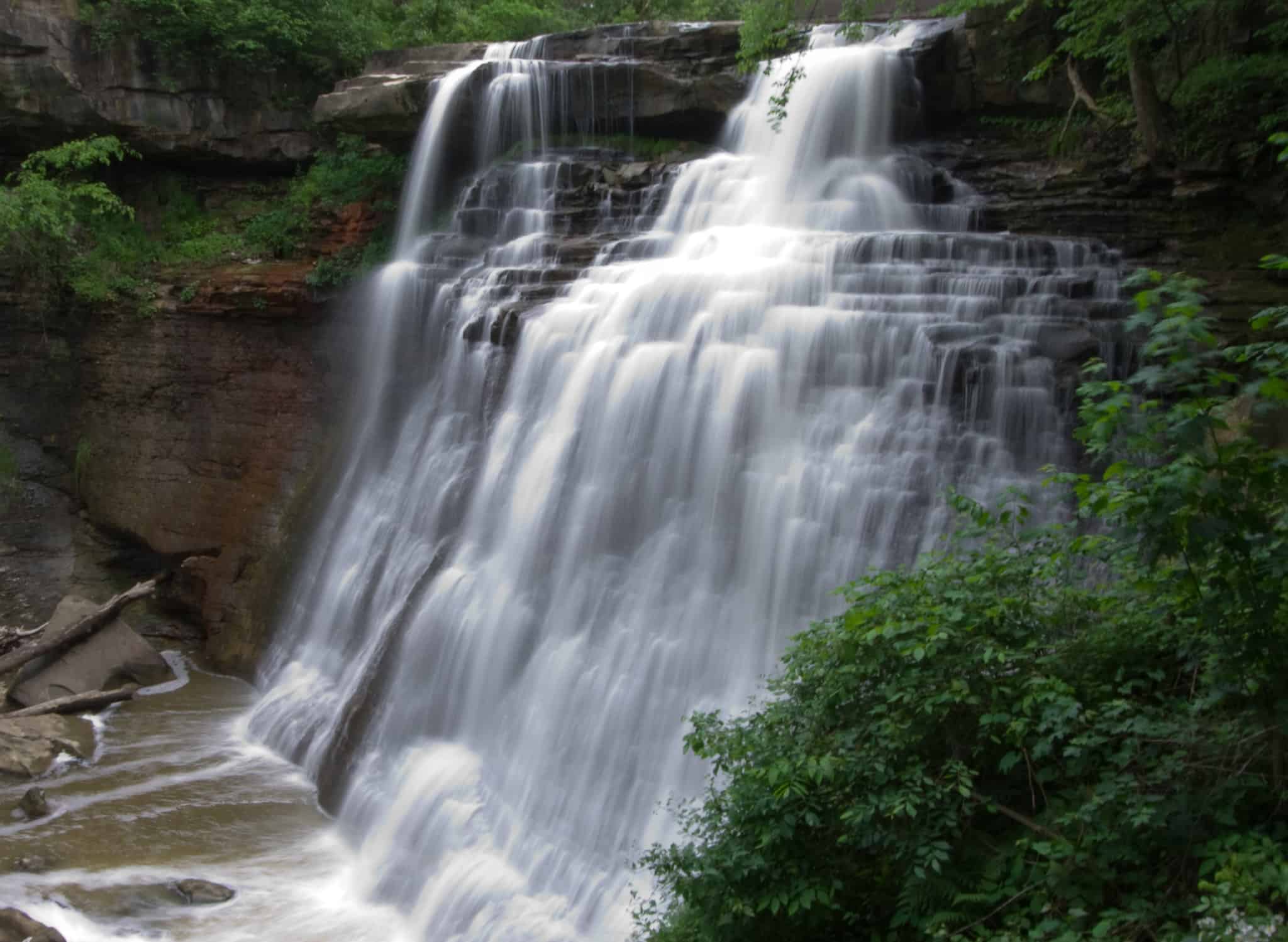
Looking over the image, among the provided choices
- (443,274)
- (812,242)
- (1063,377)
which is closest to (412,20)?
(443,274)

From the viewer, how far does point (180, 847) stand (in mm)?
9086

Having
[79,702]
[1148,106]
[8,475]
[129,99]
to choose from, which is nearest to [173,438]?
[8,475]

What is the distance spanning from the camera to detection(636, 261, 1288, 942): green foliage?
4492mm

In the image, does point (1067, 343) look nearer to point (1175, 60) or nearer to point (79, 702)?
point (1175, 60)

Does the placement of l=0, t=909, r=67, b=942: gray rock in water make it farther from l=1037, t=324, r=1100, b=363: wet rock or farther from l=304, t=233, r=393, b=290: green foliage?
l=304, t=233, r=393, b=290: green foliage

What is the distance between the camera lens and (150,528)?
15367 mm

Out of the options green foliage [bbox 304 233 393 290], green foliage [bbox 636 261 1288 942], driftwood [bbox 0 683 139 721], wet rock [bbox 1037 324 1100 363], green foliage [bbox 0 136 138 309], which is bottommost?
driftwood [bbox 0 683 139 721]

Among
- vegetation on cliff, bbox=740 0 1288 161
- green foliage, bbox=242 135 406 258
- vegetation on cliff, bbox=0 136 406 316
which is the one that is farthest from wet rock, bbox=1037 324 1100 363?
green foliage, bbox=242 135 406 258

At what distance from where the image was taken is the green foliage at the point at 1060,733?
449cm

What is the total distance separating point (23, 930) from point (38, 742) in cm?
405

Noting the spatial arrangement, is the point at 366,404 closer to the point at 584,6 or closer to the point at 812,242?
the point at 812,242

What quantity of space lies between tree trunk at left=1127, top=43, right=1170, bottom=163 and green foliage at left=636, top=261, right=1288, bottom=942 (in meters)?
7.29

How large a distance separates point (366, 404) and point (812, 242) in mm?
6180

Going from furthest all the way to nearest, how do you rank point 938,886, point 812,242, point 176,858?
point 812,242 < point 176,858 < point 938,886
